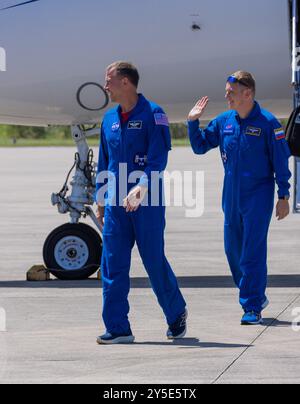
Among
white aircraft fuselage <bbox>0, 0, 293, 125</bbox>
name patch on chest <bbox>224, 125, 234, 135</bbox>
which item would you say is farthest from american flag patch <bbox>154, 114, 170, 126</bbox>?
white aircraft fuselage <bbox>0, 0, 293, 125</bbox>

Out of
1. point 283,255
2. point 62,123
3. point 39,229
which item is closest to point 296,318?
point 62,123

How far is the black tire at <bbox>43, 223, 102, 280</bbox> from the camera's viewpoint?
1301cm

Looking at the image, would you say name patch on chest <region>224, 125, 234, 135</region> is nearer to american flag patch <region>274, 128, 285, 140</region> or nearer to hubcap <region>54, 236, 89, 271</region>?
american flag patch <region>274, 128, 285, 140</region>

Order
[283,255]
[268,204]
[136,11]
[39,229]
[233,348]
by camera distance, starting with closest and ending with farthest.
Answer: [233,348] < [268,204] < [136,11] < [283,255] < [39,229]

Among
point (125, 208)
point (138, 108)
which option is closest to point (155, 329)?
point (125, 208)

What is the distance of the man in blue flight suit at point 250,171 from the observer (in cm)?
1017

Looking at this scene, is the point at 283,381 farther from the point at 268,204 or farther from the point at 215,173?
the point at 215,173

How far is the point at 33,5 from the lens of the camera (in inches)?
486

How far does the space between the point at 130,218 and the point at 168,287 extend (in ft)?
1.88

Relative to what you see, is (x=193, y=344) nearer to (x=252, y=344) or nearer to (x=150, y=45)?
(x=252, y=344)

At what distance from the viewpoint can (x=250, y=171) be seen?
1022 cm

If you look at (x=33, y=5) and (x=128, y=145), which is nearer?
(x=128, y=145)

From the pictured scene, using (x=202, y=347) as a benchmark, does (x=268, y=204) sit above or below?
above
